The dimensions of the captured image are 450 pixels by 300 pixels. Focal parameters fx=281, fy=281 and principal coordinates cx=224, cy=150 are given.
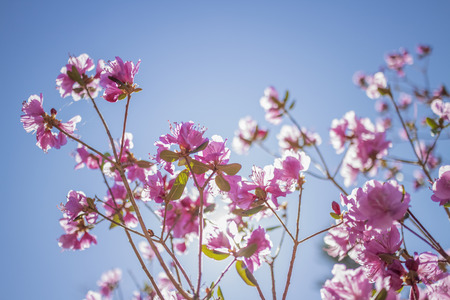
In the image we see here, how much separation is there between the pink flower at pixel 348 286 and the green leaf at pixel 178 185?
816mm

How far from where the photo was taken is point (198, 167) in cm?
142

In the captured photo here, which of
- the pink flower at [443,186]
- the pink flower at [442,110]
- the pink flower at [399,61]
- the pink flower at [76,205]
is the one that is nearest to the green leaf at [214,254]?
the pink flower at [76,205]

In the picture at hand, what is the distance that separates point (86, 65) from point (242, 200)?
1551 mm

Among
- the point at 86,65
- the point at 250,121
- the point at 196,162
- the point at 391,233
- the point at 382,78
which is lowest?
the point at 391,233

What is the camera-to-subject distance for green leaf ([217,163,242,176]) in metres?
1.40

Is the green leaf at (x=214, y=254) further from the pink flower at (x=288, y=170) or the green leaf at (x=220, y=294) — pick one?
the pink flower at (x=288, y=170)

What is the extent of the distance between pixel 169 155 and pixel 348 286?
96cm

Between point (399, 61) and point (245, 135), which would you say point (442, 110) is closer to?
point (245, 135)

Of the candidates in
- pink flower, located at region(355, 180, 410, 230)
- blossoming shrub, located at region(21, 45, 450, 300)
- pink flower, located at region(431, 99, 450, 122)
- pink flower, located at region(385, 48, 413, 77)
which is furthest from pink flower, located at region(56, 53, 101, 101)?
pink flower, located at region(385, 48, 413, 77)

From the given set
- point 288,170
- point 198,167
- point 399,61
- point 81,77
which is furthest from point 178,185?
point 399,61

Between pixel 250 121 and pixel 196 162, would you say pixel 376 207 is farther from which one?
pixel 250 121

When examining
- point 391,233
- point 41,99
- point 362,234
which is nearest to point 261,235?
point 362,234

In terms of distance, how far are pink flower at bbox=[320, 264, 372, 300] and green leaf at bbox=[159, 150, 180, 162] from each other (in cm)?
88

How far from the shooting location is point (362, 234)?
148cm
